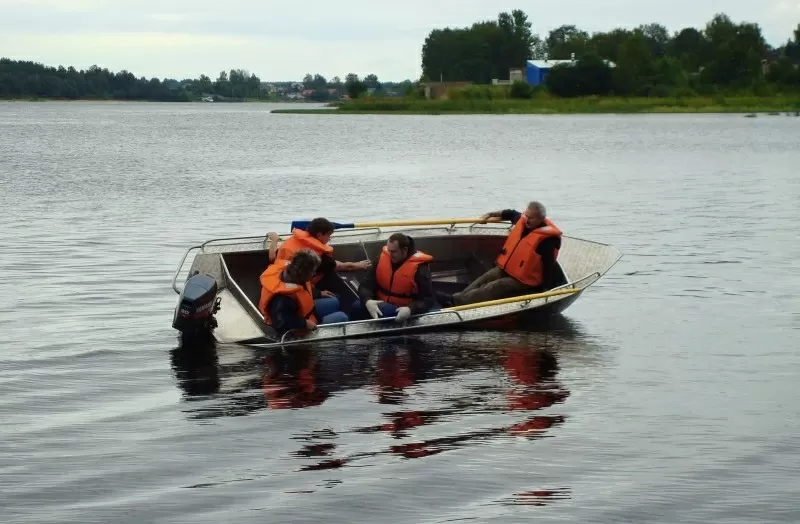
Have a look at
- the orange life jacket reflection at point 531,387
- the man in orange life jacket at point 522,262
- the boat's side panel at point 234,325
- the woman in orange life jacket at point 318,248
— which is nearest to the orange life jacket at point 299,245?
the woman in orange life jacket at point 318,248

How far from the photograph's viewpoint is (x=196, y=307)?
1086 cm

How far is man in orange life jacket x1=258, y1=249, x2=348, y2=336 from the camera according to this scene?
1074 cm

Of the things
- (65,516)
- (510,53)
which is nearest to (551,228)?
(65,516)

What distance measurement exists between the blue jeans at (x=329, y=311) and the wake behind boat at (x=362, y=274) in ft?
0.56

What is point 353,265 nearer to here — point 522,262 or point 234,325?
point 234,325

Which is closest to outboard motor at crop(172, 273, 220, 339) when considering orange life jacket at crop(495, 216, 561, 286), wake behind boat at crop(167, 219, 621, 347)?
wake behind boat at crop(167, 219, 621, 347)

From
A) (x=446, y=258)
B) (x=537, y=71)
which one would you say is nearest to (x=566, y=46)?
(x=537, y=71)

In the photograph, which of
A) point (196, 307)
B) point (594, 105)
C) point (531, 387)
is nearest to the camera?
point (531, 387)

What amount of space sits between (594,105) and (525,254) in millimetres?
84317

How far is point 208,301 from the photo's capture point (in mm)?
10938

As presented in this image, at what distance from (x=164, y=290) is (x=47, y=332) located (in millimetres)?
2943

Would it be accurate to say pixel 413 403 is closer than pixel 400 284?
Yes

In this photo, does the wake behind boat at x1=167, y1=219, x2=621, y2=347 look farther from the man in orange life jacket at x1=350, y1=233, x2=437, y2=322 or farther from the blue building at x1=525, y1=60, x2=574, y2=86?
the blue building at x1=525, y1=60, x2=574, y2=86

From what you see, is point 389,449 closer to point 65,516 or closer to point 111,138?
point 65,516
